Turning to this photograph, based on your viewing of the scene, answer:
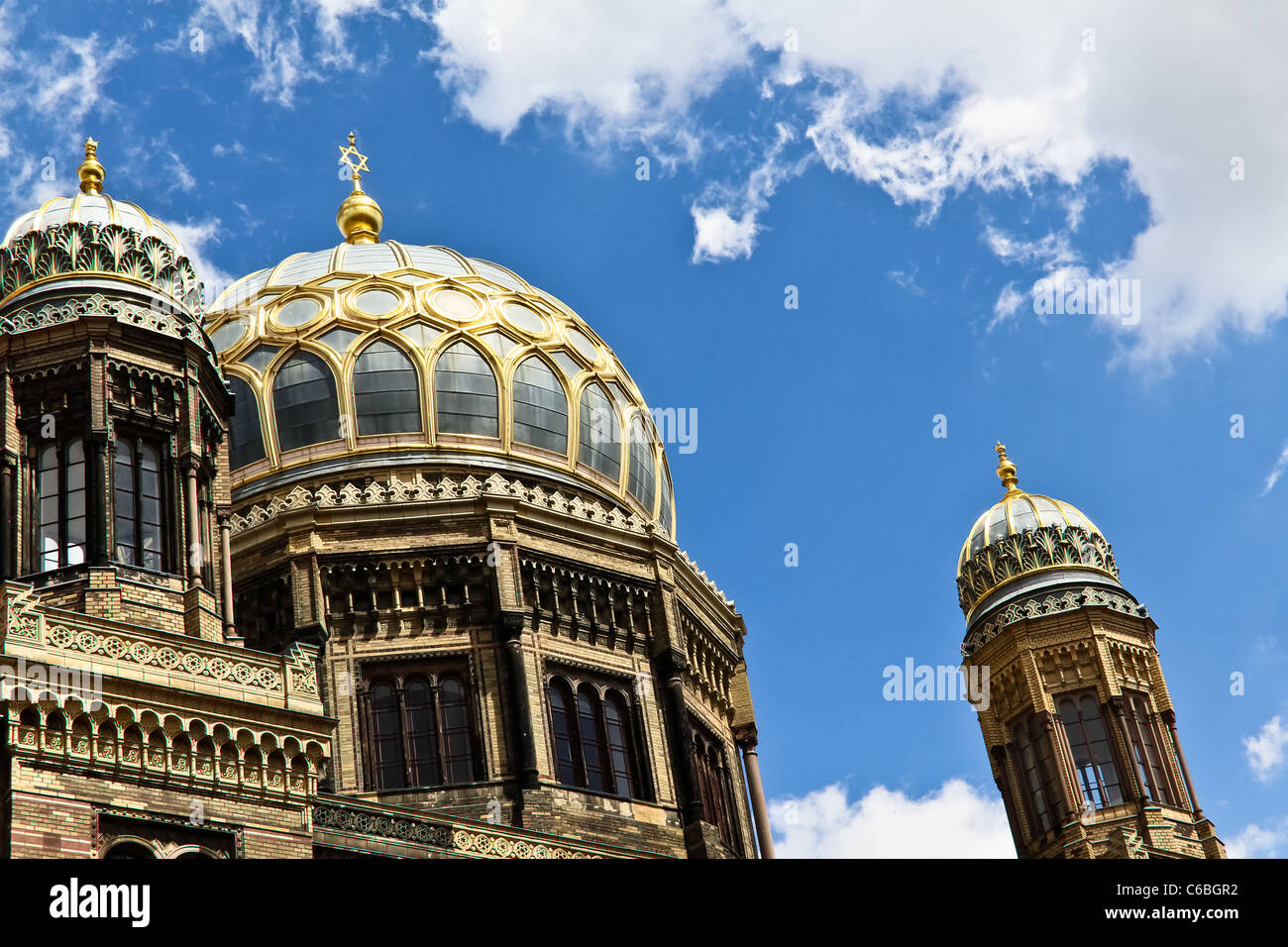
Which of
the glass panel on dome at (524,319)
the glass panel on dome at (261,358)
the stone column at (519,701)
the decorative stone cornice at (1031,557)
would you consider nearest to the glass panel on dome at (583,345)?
the glass panel on dome at (524,319)

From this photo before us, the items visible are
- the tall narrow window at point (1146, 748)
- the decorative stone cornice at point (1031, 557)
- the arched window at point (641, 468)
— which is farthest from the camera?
the decorative stone cornice at point (1031, 557)

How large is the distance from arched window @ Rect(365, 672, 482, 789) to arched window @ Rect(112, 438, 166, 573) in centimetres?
839

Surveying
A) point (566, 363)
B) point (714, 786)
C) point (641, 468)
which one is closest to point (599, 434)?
point (641, 468)

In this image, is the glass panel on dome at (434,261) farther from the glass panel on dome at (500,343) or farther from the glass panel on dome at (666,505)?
the glass panel on dome at (666,505)

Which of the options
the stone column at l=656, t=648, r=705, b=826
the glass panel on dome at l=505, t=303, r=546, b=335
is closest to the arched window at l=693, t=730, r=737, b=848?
the stone column at l=656, t=648, r=705, b=826

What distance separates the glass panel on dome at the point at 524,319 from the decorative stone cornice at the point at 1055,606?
1240 centimetres

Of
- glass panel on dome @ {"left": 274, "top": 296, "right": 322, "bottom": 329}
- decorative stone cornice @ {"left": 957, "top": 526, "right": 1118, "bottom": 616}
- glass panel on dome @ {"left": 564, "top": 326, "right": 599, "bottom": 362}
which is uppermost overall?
glass panel on dome @ {"left": 274, "top": 296, "right": 322, "bottom": 329}

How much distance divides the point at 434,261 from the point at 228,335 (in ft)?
16.8

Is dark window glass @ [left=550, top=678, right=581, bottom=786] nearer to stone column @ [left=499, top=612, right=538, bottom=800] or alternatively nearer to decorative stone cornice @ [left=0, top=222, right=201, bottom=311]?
stone column @ [left=499, top=612, right=538, bottom=800]

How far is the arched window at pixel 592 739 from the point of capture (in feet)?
118

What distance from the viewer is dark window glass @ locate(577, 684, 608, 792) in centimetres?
3609

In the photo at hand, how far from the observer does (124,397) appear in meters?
29.1
